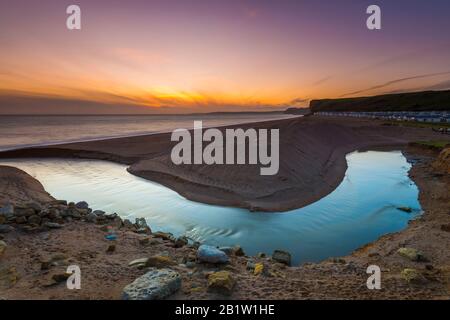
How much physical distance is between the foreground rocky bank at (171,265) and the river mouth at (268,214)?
1286mm

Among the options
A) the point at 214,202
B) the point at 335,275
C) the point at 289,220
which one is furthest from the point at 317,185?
the point at 335,275

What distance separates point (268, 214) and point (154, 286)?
8.23 m

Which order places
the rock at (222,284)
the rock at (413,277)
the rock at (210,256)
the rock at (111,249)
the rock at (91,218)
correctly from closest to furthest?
the rock at (222,284) < the rock at (413,277) < the rock at (210,256) < the rock at (111,249) < the rock at (91,218)

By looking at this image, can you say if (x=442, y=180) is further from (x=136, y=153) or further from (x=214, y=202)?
(x=136, y=153)

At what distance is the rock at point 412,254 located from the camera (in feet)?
23.0

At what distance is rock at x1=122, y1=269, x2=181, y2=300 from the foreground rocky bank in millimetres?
18

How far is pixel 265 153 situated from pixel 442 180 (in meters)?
11.9

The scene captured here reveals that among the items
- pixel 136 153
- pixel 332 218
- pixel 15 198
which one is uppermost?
pixel 136 153

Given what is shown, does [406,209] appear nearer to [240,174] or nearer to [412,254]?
[412,254]

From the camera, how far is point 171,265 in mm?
6203

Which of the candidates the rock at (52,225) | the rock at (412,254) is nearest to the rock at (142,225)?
the rock at (52,225)

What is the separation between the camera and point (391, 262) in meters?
7.00

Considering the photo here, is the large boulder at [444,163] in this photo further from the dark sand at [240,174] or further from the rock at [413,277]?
the rock at [413,277]
